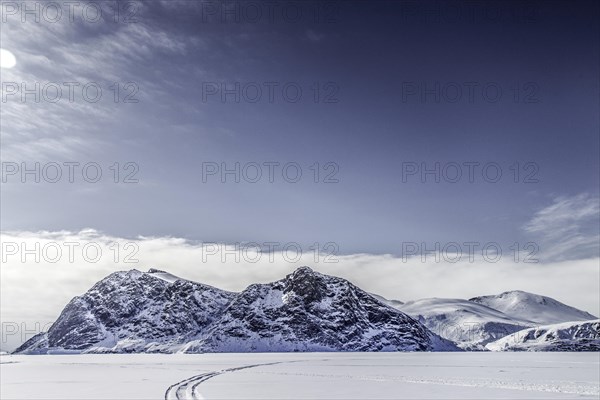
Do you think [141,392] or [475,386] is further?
[475,386]

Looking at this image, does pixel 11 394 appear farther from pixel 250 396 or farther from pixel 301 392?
pixel 301 392

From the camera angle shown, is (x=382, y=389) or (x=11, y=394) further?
(x=382, y=389)

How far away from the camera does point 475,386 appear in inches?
1998

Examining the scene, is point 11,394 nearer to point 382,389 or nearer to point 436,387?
point 382,389

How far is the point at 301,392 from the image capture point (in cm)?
4428

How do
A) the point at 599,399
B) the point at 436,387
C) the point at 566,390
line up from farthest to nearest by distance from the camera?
the point at 436,387, the point at 566,390, the point at 599,399

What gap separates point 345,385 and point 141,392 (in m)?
19.6

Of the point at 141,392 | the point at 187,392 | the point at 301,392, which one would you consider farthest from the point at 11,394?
the point at 301,392

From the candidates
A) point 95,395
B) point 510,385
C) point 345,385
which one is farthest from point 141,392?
point 510,385

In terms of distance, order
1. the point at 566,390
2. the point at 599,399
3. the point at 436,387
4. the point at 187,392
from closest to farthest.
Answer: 1. the point at 599,399
2. the point at 187,392
3. the point at 566,390
4. the point at 436,387

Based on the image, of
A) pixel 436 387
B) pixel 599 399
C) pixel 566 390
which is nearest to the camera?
pixel 599 399

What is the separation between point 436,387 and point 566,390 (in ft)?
35.7

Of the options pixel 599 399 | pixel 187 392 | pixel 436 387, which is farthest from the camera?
pixel 436 387

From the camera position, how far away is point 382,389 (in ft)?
157
